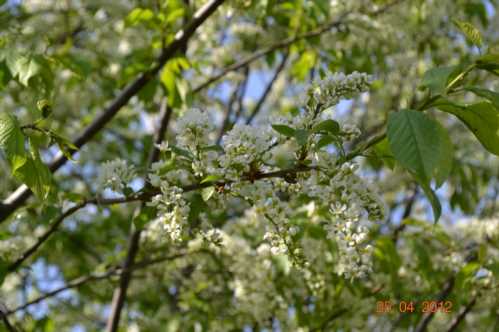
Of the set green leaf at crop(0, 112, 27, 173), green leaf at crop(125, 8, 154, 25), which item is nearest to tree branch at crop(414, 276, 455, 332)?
green leaf at crop(125, 8, 154, 25)

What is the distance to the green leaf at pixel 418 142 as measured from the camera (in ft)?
4.62

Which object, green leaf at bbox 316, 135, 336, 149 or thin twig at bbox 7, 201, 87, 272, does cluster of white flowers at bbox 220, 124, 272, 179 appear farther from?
thin twig at bbox 7, 201, 87, 272

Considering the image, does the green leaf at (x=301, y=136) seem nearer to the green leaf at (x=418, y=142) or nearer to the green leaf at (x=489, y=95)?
the green leaf at (x=418, y=142)

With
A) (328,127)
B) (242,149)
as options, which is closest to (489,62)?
(328,127)

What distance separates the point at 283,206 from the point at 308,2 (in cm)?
216

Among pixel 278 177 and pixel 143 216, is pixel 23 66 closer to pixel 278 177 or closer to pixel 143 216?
pixel 143 216

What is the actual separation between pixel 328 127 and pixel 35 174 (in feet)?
2.89

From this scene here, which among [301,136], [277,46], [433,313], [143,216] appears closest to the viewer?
[301,136]

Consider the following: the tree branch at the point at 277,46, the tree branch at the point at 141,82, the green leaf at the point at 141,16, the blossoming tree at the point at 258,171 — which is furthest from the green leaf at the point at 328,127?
the tree branch at the point at 277,46

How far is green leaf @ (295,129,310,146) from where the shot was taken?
1535mm

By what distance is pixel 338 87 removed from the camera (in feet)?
5.65

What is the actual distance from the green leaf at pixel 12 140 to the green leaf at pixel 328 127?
32.3 inches

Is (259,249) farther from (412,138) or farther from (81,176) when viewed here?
(81,176)

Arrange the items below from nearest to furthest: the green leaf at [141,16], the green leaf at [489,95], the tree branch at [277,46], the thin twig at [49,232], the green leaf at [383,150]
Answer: the green leaf at [489,95], the green leaf at [383,150], the thin twig at [49,232], the green leaf at [141,16], the tree branch at [277,46]
